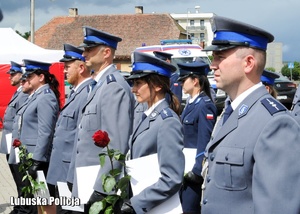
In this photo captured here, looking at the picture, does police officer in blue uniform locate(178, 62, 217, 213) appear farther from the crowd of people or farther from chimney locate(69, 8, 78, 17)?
chimney locate(69, 8, 78, 17)

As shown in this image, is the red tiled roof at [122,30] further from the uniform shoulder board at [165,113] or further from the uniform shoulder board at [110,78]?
the uniform shoulder board at [165,113]

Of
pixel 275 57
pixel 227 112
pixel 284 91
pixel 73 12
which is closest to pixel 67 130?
pixel 227 112

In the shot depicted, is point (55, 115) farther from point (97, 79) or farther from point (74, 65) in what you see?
point (97, 79)

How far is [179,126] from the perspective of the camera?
3922 mm

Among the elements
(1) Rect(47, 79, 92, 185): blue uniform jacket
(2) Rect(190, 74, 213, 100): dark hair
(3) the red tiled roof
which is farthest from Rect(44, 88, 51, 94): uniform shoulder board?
(3) the red tiled roof

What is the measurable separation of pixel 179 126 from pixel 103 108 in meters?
0.81

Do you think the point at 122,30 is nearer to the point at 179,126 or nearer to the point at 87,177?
the point at 87,177

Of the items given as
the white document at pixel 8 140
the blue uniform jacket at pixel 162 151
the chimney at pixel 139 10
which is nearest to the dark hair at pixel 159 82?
the blue uniform jacket at pixel 162 151

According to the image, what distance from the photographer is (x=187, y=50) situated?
66.6ft

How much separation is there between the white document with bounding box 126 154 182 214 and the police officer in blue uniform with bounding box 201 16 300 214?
0.80 meters

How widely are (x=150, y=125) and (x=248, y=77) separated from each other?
4.21ft

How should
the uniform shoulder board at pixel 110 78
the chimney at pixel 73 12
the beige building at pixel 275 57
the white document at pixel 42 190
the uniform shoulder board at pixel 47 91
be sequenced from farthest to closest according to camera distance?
the chimney at pixel 73 12 → the beige building at pixel 275 57 → the uniform shoulder board at pixel 47 91 → the white document at pixel 42 190 → the uniform shoulder board at pixel 110 78

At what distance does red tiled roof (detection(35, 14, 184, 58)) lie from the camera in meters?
60.1

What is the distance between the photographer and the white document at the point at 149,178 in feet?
12.5
